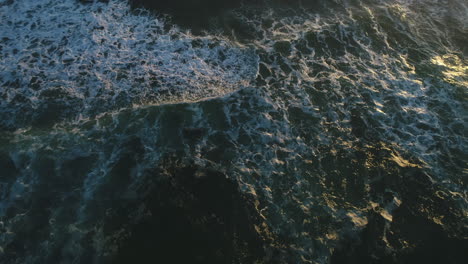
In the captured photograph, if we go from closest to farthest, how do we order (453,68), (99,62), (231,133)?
(231,133) → (99,62) → (453,68)

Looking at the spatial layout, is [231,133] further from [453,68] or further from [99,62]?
[453,68]

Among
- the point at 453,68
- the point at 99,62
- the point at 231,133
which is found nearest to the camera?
the point at 231,133

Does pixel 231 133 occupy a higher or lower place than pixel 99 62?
lower

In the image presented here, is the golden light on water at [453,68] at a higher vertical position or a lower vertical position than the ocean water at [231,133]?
higher

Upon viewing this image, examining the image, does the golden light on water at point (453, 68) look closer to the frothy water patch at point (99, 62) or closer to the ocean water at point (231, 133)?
the ocean water at point (231, 133)

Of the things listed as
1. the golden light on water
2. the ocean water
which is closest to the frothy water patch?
the ocean water

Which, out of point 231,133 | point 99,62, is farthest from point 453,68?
point 99,62

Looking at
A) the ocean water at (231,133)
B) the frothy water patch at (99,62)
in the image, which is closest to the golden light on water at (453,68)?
the ocean water at (231,133)
